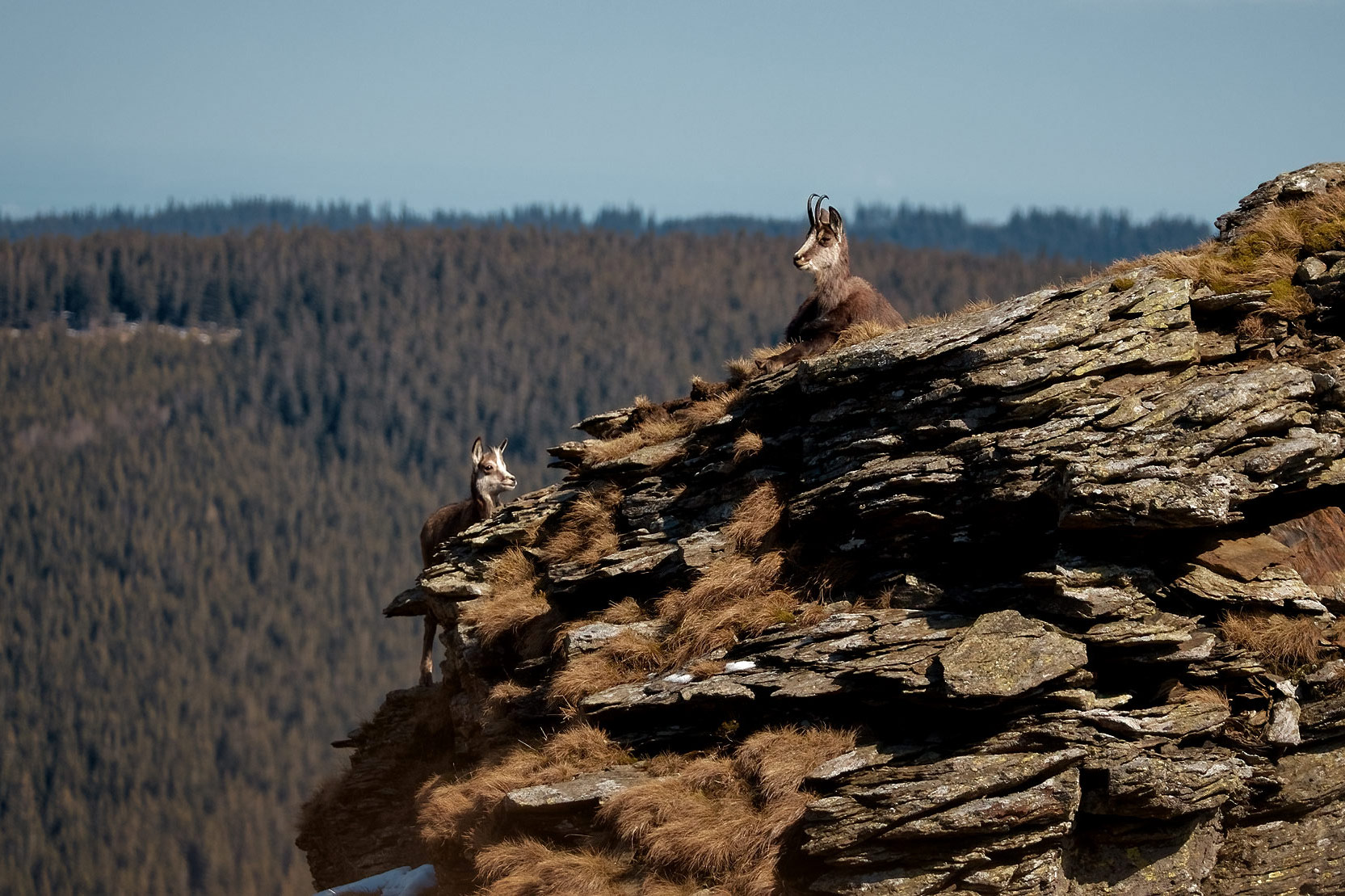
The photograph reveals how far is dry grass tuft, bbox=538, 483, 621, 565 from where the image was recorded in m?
17.5

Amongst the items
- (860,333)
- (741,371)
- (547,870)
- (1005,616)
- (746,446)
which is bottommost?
(547,870)

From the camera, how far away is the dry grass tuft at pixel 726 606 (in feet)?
48.4

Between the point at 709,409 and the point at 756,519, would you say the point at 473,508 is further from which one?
the point at 756,519

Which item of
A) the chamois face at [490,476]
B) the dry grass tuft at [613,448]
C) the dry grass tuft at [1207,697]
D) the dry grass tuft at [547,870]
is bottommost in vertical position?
the dry grass tuft at [547,870]

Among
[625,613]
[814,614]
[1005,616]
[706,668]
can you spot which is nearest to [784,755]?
[706,668]

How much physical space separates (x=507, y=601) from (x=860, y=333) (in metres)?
6.04

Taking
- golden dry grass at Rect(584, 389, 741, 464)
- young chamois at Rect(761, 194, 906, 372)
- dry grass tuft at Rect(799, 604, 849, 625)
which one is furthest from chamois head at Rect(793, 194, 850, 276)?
dry grass tuft at Rect(799, 604, 849, 625)

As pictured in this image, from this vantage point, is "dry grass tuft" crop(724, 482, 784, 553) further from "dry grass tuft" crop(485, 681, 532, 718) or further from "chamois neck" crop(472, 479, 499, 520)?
"chamois neck" crop(472, 479, 499, 520)

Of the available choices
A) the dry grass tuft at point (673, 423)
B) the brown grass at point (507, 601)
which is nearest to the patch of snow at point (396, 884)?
the brown grass at point (507, 601)

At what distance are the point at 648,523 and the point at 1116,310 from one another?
642 cm

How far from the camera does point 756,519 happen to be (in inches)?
624

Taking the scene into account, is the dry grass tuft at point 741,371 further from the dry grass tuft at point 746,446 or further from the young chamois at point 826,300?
the dry grass tuft at point 746,446

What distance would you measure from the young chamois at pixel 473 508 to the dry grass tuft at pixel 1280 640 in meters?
11.8

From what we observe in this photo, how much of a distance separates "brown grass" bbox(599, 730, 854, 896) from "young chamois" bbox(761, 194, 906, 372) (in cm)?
581
